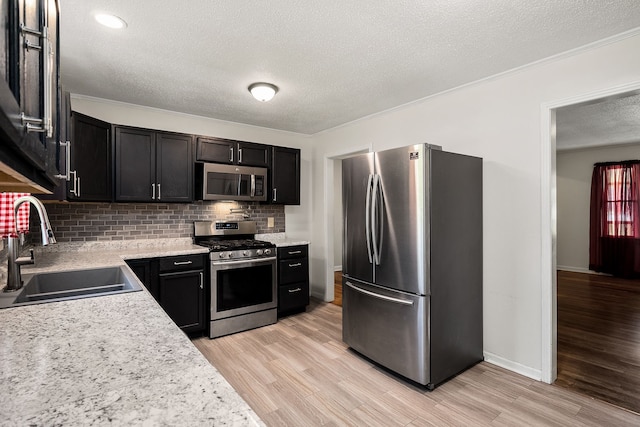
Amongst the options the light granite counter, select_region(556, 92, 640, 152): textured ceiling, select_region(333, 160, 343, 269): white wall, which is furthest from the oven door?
select_region(556, 92, 640, 152): textured ceiling

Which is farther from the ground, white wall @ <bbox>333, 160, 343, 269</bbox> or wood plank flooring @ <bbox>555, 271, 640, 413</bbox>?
white wall @ <bbox>333, 160, 343, 269</bbox>

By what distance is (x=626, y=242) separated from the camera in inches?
241

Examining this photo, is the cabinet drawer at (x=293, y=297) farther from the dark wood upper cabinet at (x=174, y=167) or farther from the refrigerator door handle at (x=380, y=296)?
the dark wood upper cabinet at (x=174, y=167)

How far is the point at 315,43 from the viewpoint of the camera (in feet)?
7.29

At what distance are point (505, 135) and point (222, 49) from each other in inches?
92.3

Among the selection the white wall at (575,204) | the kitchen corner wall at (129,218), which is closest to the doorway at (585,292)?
the white wall at (575,204)

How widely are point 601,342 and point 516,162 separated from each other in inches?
82.8

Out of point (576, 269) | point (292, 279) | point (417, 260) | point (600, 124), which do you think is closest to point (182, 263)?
point (292, 279)

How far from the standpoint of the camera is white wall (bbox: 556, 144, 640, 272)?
6637 mm

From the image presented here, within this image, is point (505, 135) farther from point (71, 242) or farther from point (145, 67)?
point (71, 242)

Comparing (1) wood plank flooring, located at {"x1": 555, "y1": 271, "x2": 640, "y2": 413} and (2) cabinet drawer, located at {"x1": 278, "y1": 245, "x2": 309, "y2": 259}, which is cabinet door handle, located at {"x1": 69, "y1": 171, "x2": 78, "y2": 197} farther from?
(1) wood plank flooring, located at {"x1": 555, "y1": 271, "x2": 640, "y2": 413}

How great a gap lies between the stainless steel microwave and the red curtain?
6710 mm

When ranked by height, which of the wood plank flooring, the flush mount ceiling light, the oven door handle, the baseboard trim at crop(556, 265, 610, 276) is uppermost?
the flush mount ceiling light

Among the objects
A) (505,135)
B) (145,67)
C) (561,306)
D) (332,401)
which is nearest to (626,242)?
(561,306)
